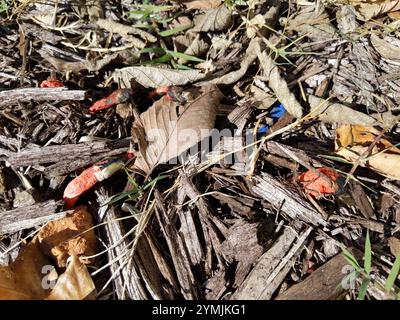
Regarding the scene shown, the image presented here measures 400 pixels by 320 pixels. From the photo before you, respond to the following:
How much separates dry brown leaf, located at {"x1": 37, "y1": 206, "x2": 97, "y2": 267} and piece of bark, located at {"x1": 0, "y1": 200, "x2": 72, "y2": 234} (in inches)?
1.5

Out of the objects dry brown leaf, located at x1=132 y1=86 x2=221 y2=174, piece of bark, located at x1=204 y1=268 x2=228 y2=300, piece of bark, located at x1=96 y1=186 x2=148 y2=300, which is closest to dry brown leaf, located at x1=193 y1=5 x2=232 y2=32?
dry brown leaf, located at x1=132 y1=86 x2=221 y2=174

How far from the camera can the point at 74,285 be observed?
201 centimetres

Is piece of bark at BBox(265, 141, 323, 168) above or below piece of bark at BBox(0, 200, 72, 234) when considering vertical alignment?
above

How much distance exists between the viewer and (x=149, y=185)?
2.24 m

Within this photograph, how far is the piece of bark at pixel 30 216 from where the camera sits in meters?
2.16

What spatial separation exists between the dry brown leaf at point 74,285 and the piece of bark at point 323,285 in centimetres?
84

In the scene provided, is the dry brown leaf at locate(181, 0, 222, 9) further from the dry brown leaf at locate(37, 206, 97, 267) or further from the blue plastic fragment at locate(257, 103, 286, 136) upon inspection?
the dry brown leaf at locate(37, 206, 97, 267)

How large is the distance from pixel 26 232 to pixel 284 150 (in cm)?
133

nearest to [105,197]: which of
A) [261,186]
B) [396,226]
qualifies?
[261,186]

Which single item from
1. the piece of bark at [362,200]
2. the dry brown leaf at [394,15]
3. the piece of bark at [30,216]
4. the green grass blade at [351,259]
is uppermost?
the dry brown leaf at [394,15]

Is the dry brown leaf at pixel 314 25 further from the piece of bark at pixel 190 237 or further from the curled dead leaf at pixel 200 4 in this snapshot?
the piece of bark at pixel 190 237

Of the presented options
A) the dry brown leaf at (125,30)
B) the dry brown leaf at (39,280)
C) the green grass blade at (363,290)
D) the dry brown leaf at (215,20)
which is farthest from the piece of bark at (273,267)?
the dry brown leaf at (125,30)

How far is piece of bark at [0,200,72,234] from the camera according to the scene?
7.10 ft

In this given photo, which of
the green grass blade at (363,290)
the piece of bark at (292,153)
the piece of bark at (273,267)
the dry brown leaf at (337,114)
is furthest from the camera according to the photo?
the dry brown leaf at (337,114)
